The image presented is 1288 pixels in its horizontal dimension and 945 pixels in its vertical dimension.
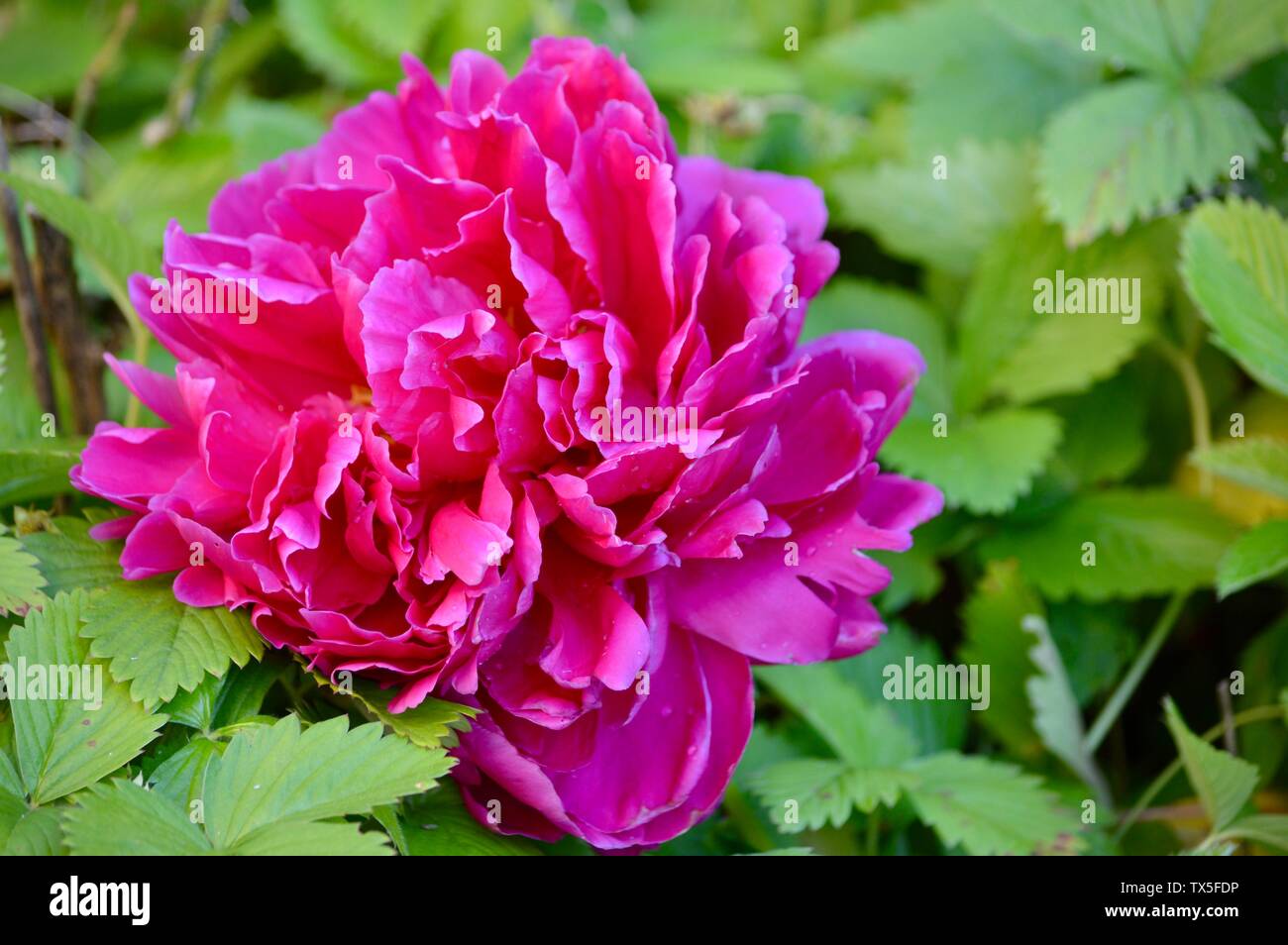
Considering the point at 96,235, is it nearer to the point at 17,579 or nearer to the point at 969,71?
the point at 17,579

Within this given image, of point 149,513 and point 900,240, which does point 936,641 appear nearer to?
point 900,240

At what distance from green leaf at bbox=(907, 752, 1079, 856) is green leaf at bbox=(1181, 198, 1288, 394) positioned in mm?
255

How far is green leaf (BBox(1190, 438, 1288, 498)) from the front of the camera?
65cm

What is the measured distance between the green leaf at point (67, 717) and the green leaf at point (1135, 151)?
59 centimetres

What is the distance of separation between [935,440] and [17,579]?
1.74 ft

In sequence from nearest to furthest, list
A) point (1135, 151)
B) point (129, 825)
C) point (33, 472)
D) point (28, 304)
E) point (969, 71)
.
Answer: point (129, 825) < point (33, 472) < point (28, 304) < point (1135, 151) < point (969, 71)

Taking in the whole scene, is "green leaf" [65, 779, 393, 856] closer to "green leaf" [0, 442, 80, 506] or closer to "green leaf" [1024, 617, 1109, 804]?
"green leaf" [0, 442, 80, 506]

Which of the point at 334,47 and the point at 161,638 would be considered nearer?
the point at 161,638

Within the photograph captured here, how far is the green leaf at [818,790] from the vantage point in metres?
0.57

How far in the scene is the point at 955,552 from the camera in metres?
0.82

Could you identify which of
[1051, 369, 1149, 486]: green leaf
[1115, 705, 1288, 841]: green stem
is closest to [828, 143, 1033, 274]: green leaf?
[1051, 369, 1149, 486]: green leaf

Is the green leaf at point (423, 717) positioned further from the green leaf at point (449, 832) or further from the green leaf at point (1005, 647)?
the green leaf at point (1005, 647)

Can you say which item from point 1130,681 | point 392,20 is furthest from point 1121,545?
point 392,20

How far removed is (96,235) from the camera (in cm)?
63
